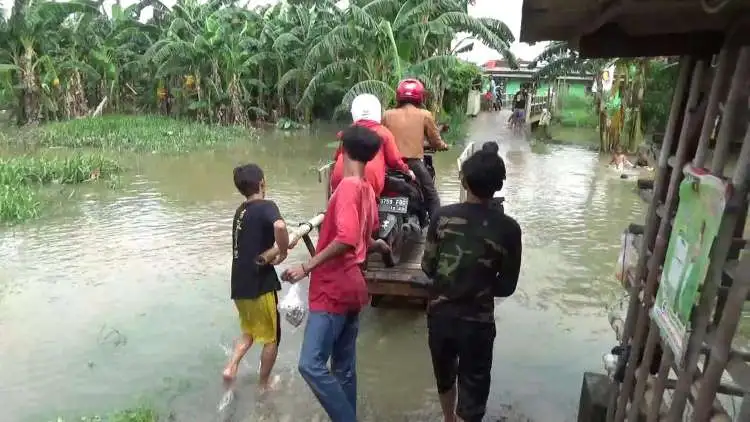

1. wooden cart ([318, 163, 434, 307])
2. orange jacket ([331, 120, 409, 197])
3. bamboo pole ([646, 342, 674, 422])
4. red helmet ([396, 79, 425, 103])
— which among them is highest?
red helmet ([396, 79, 425, 103])

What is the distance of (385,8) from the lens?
1527 cm

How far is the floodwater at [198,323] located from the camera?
4180 mm

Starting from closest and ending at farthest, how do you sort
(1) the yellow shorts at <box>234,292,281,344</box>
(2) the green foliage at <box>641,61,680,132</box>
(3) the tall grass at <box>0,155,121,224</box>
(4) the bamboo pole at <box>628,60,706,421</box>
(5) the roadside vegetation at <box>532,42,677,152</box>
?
(4) the bamboo pole at <box>628,60,706,421</box>, (1) the yellow shorts at <box>234,292,281,344</box>, (3) the tall grass at <box>0,155,121,224</box>, (2) the green foliage at <box>641,61,680,132</box>, (5) the roadside vegetation at <box>532,42,677,152</box>

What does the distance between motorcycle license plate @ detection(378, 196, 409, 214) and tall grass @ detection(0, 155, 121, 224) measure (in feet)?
19.6

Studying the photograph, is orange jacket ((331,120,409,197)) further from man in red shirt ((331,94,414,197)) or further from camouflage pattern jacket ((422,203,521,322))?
camouflage pattern jacket ((422,203,521,322))

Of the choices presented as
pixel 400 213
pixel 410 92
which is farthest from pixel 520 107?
pixel 400 213

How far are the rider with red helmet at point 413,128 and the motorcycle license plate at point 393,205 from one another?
0.65m

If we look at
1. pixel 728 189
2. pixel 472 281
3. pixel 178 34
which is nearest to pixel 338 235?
pixel 472 281

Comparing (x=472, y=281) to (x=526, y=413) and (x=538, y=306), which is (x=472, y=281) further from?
(x=538, y=306)

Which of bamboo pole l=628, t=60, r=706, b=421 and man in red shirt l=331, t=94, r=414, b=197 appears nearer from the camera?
bamboo pole l=628, t=60, r=706, b=421

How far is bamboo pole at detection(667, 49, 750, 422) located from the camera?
2.00m

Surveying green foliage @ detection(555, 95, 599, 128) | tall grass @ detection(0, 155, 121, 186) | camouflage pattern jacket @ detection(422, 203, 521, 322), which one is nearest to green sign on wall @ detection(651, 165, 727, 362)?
camouflage pattern jacket @ detection(422, 203, 521, 322)

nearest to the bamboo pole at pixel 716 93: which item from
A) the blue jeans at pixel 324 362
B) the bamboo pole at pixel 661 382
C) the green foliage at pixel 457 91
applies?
the bamboo pole at pixel 661 382

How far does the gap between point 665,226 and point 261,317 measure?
96.2 inches
